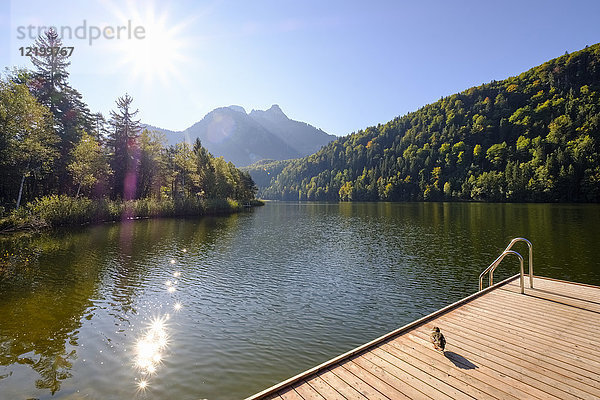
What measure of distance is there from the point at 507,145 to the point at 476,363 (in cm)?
17085

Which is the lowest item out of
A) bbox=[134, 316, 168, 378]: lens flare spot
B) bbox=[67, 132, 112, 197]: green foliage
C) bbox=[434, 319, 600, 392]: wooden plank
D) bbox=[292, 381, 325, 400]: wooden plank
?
bbox=[134, 316, 168, 378]: lens flare spot

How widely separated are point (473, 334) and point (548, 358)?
158 centimetres

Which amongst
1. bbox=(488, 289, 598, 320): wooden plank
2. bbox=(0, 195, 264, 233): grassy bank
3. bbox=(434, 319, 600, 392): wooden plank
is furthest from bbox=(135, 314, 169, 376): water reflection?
bbox=(0, 195, 264, 233): grassy bank

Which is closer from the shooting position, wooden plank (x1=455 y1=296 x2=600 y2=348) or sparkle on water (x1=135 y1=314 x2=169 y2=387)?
wooden plank (x1=455 y1=296 x2=600 y2=348)

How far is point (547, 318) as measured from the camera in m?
8.77

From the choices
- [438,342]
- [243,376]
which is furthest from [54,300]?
[438,342]

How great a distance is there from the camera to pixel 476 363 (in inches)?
243

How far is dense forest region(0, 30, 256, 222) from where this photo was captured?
33625 millimetres

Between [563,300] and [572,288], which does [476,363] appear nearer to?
[563,300]

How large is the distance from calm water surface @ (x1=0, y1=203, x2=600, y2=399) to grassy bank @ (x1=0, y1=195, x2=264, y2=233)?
6254mm

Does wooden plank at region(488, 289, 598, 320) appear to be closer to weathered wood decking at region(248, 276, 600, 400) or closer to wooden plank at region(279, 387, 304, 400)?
weathered wood decking at region(248, 276, 600, 400)

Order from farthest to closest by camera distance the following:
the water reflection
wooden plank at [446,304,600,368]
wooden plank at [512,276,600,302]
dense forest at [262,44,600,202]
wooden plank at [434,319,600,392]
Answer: dense forest at [262,44,600,202]
wooden plank at [512,276,600,302]
the water reflection
wooden plank at [446,304,600,368]
wooden plank at [434,319,600,392]

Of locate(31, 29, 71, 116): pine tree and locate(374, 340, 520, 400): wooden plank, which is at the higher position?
locate(31, 29, 71, 116): pine tree

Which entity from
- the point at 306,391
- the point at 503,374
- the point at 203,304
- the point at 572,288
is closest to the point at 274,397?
the point at 306,391
